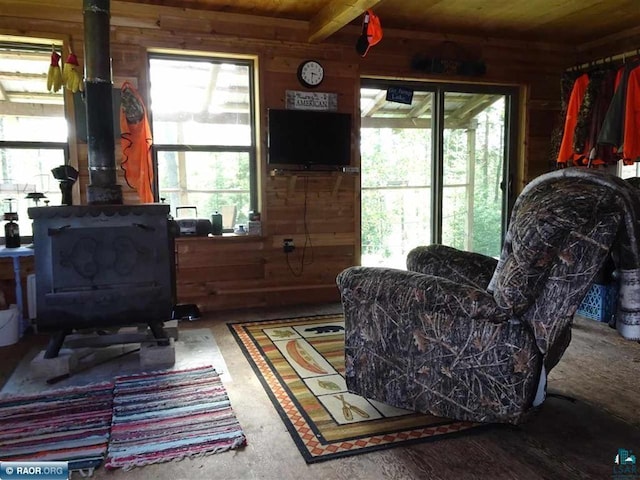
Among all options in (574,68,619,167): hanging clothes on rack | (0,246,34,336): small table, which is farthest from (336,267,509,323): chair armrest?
(574,68,619,167): hanging clothes on rack

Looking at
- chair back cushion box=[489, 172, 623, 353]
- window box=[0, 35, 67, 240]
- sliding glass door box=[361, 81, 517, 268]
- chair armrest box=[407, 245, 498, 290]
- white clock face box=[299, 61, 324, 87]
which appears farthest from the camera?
sliding glass door box=[361, 81, 517, 268]

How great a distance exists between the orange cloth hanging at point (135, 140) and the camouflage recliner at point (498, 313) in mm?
2203

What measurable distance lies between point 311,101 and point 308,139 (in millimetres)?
335

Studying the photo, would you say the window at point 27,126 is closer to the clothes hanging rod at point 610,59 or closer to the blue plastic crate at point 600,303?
the blue plastic crate at point 600,303

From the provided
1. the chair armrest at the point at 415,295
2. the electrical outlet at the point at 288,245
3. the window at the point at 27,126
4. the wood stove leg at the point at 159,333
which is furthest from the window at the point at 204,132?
the chair armrest at the point at 415,295

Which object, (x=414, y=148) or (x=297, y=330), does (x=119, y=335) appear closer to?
(x=297, y=330)

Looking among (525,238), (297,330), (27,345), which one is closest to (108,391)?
(27,345)

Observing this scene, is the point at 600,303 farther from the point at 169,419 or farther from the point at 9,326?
the point at 9,326

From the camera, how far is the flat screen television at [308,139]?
4004mm

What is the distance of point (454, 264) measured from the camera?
247 cm

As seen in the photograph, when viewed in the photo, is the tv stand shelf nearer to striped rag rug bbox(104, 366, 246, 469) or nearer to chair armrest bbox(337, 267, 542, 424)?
striped rag rug bbox(104, 366, 246, 469)

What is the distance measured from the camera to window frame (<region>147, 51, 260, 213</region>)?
3914 mm

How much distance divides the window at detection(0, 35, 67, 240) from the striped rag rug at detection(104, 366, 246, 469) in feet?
6.15

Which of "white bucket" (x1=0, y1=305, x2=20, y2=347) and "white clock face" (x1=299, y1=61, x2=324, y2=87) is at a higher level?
"white clock face" (x1=299, y1=61, x2=324, y2=87)
